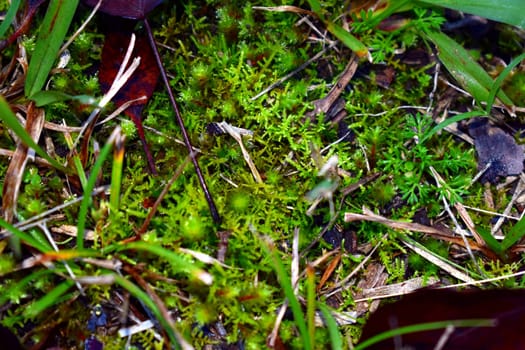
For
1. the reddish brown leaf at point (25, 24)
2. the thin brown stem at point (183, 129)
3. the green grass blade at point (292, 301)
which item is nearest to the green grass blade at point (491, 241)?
the green grass blade at point (292, 301)

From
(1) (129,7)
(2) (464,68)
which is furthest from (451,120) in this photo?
(1) (129,7)

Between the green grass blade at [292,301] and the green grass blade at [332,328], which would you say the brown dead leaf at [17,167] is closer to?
the green grass blade at [292,301]

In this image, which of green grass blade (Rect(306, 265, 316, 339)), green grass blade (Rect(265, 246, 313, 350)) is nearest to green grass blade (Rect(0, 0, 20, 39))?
green grass blade (Rect(265, 246, 313, 350))

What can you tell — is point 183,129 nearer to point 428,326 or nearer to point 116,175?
point 116,175

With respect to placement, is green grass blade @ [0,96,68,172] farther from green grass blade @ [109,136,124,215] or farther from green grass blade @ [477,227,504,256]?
green grass blade @ [477,227,504,256]

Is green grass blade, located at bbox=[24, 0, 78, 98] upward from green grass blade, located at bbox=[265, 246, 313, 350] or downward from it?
upward

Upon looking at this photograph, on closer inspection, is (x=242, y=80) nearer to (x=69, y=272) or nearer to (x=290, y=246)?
(x=290, y=246)
